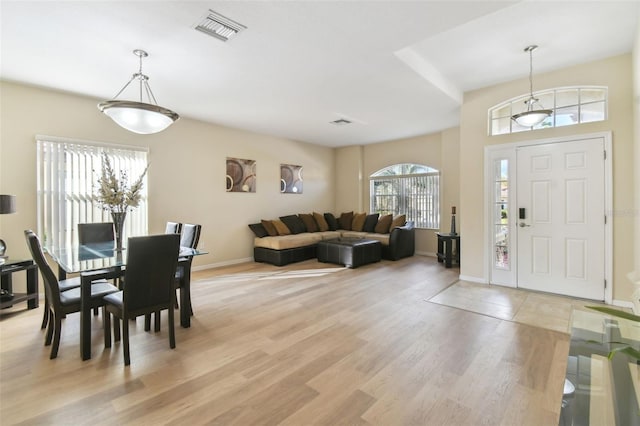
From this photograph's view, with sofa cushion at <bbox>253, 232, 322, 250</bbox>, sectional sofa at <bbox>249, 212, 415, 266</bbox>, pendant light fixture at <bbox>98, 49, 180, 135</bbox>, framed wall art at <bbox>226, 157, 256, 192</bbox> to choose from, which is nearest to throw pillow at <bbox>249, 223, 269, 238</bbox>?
sectional sofa at <bbox>249, 212, 415, 266</bbox>

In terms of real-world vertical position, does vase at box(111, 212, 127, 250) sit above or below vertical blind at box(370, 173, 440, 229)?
below

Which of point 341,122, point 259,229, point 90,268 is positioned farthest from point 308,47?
point 259,229

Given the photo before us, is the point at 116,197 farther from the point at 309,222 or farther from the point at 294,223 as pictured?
the point at 309,222

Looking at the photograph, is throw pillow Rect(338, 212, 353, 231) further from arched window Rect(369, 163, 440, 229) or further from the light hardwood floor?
the light hardwood floor

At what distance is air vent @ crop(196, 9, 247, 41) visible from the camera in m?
2.38

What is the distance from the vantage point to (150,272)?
2373 millimetres

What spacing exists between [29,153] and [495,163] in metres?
6.42

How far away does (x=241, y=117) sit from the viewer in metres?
5.26

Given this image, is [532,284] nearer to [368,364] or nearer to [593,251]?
[593,251]

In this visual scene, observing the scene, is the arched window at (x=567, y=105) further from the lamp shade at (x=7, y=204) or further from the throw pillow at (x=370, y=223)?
the lamp shade at (x=7, y=204)

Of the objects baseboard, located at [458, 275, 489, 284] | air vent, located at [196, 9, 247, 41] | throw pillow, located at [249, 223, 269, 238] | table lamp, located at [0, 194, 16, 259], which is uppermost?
air vent, located at [196, 9, 247, 41]

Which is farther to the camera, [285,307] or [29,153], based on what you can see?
[29,153]

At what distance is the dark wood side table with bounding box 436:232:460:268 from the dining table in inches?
177

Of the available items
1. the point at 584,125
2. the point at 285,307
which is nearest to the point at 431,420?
the point at 285,307
